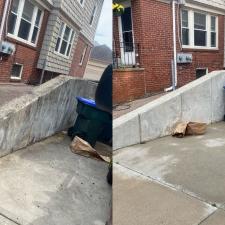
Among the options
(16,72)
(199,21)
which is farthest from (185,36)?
(16,72)

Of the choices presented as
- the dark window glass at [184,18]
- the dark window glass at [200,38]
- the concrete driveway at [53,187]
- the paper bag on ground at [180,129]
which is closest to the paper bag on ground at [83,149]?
the concrete driveway at [53,187]

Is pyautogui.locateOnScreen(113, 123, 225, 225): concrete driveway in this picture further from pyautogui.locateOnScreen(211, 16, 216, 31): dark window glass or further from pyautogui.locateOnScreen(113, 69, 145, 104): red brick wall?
pyautogui.locateOnScreen(211, 16, 216, 31): dark window glass

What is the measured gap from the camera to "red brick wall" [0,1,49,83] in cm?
178

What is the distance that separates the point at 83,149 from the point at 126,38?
5.50 ft

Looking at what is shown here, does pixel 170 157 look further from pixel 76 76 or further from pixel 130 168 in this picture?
pixel 76 76

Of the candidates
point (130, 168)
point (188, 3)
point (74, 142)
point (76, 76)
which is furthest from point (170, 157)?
point (74, 142)

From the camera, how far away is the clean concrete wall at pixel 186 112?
164 cm

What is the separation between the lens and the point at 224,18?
165cm

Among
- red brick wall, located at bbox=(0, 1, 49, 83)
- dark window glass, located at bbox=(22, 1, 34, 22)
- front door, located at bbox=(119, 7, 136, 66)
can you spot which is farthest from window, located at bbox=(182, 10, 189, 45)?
dark window glass, located at bbox=(22, 1, 34, 22)

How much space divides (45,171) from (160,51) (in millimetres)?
1728

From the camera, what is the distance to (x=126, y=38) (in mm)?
1216

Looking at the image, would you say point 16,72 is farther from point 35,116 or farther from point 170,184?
point 35,116

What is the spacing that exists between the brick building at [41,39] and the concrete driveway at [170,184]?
1.74 ft

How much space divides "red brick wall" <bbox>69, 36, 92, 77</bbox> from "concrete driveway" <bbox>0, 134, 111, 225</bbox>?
35.8 inches
